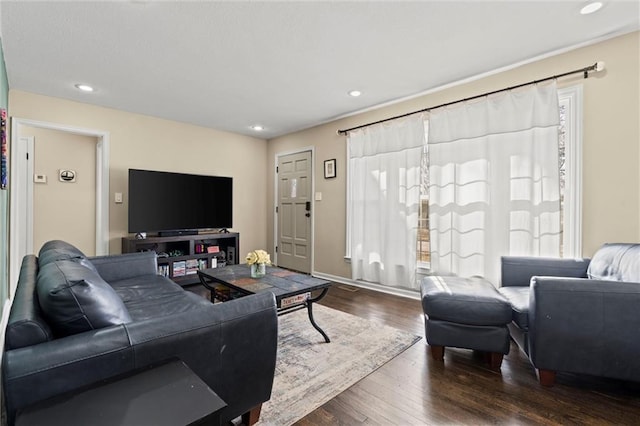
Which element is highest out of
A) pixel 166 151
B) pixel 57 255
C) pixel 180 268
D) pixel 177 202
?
pixel 166 151

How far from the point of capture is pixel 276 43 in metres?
2.35

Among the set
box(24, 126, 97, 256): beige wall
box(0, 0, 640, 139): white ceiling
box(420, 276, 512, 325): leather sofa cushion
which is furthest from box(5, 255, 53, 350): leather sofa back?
box(24, 126, 97, 256): beige wall

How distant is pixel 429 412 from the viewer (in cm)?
154

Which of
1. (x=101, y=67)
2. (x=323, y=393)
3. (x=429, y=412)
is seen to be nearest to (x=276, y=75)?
(x=101, y=67)

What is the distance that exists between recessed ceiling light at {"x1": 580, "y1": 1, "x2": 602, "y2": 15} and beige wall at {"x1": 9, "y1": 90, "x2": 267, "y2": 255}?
4.52m

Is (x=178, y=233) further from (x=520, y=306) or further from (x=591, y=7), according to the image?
(x=591, y=7)

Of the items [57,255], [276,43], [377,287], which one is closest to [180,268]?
[57,255]

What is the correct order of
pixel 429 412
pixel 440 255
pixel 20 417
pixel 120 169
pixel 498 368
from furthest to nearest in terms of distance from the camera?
pixel 120 169 < pixel 440 255 < pixel 498 368 < pixel 429 412 < pixel 20 417

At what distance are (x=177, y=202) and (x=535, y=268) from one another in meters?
4.20

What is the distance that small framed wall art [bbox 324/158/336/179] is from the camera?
4363mm

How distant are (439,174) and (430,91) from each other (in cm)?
95

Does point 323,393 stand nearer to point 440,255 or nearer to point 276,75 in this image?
point 440,255

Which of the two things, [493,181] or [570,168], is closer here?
[570,168]

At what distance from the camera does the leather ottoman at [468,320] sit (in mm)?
1901
